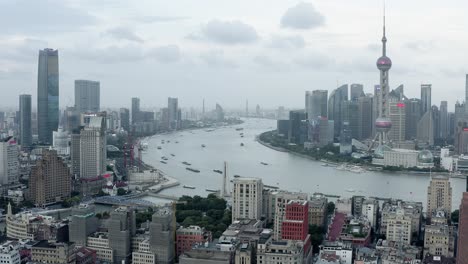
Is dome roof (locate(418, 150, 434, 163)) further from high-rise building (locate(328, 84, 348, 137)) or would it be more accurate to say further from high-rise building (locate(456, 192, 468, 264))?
high-rise building (locate(456, 192, 468, 264))

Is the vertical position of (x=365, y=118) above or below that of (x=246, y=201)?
above

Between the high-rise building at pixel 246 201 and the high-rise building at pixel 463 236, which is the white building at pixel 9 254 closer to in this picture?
the high-rise building at pixel 246 201

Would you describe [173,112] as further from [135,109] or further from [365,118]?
[365,118]

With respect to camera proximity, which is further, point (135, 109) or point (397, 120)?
point (135, 109)

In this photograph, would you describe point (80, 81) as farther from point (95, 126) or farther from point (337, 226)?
point (337, 226)

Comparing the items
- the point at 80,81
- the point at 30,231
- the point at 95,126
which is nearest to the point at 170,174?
the point at 95,126

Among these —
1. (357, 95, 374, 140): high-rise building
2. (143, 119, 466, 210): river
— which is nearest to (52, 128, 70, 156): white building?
(143, 119, 466, 210): river

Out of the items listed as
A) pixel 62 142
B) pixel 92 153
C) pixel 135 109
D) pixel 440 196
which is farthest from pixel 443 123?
pixel 92 153
